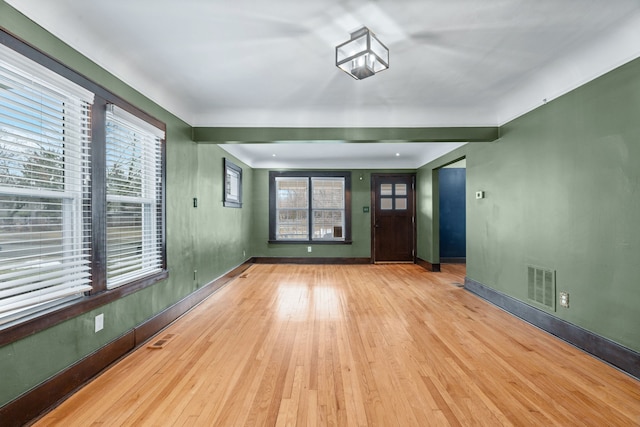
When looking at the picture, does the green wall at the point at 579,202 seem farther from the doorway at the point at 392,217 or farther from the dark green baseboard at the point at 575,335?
the doorway at the point at 392,217

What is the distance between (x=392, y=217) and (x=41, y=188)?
20.6ft

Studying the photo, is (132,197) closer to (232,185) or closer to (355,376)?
(355,376)

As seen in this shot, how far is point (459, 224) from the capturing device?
283 inches

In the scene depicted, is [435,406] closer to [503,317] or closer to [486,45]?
[503,317]

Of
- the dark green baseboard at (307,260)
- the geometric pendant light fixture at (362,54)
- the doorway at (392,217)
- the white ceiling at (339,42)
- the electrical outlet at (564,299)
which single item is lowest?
the dark green baseboard at (307,260)

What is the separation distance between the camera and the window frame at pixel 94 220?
1.62 meters

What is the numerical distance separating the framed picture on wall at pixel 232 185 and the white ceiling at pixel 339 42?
62.9 inches

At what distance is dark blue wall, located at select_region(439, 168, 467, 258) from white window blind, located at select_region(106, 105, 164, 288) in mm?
6272

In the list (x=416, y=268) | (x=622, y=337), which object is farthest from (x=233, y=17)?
(x=416, y=268)

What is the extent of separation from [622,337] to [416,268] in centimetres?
415

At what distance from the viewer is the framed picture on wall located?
5.15 meters

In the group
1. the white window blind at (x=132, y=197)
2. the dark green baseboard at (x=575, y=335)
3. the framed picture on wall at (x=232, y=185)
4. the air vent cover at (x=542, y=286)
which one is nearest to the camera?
the dark green baseboard at (x=575, y=335)

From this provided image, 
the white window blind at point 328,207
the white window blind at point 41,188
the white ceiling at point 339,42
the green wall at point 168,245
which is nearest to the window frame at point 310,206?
the white window blind at point 328,207

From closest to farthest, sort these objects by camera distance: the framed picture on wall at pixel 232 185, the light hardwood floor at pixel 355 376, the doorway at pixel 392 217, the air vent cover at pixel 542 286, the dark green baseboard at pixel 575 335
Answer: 1. the light hardwood floor at pixel 355 376
2. the dark green baseboard at pixel 575 335
3. the air vent cover at pixel 542 286
4. the framed picture on wall at pixel 232 185
5. the doorway at pixel 392 217
